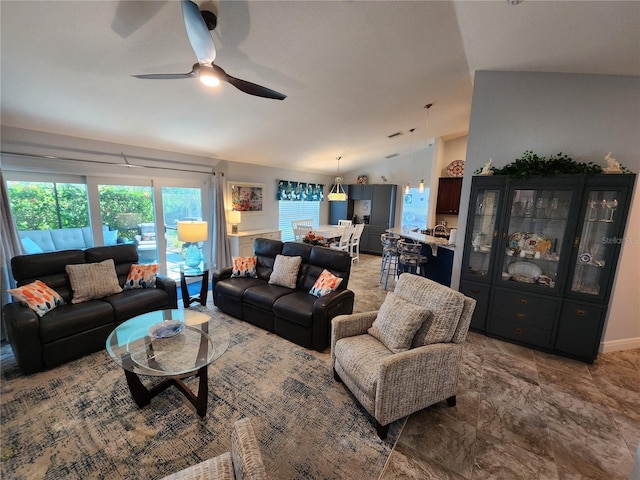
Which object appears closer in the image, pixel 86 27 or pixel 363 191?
pixel 86 27

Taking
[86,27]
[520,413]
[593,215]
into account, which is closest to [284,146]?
[86,27]

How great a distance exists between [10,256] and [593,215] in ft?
19.8

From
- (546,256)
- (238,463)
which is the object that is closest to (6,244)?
(238,463)

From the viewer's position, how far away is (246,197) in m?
5.76

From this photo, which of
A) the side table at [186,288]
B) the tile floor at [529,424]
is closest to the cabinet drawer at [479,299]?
the tile floor at [529,424]

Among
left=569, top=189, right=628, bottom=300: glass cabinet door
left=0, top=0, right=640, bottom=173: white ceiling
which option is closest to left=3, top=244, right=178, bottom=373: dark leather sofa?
left=0, top=0, right=640, bottom=173: white ceiling

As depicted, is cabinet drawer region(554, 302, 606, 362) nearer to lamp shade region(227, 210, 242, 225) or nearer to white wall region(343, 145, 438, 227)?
white wall region(343, 145, 438, 227)

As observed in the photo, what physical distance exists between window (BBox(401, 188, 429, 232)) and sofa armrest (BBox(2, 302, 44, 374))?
6.90 m

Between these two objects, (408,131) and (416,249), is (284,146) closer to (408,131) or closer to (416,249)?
(408,131)

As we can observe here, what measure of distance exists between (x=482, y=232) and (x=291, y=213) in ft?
16.3

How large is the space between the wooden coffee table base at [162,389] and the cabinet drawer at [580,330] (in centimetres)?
349

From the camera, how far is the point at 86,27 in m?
1.80

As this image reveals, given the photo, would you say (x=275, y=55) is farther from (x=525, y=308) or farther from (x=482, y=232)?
(x=525, y=308)

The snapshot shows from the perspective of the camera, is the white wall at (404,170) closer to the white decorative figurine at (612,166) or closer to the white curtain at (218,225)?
the white decorative figurine at (612,166)
